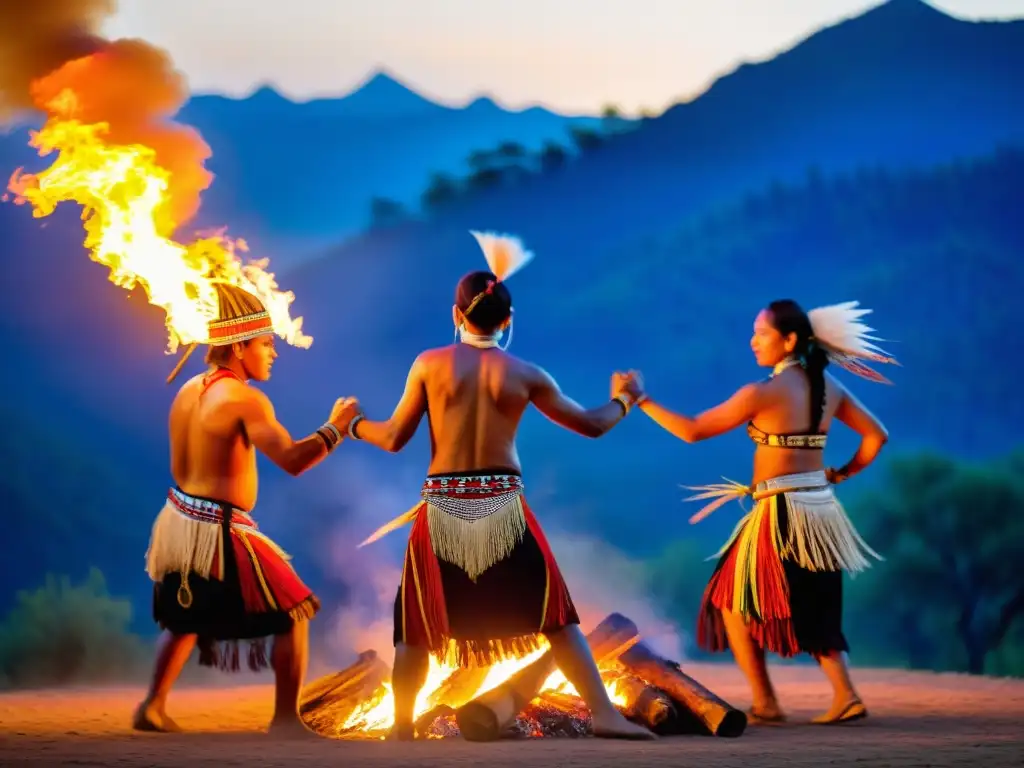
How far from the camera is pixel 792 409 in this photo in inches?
224

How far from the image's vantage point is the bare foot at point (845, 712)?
562 cm

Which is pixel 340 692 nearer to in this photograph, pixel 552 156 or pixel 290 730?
pixel 290 730

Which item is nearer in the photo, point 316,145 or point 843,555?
point 843,555

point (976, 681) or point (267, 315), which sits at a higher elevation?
point (267, 315)

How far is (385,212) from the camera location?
46.3 feet

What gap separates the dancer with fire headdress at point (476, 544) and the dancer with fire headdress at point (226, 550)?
0.40 m

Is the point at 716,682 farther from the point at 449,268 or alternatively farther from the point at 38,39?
the point at 449,268

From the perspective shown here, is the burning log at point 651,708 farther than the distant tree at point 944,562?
No

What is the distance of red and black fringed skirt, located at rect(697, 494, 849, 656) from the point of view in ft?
18.3

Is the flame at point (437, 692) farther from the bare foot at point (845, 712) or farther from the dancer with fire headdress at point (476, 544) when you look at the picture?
the bare foot at point (845, 712)

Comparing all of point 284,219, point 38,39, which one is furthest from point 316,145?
point 38,39

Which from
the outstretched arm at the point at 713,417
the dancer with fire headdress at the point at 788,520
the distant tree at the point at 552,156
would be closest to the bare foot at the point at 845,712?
the dancer with fire headdress at the point at 788,520

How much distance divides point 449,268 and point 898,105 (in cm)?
500

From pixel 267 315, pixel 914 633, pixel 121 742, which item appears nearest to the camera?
pixel 121 742
